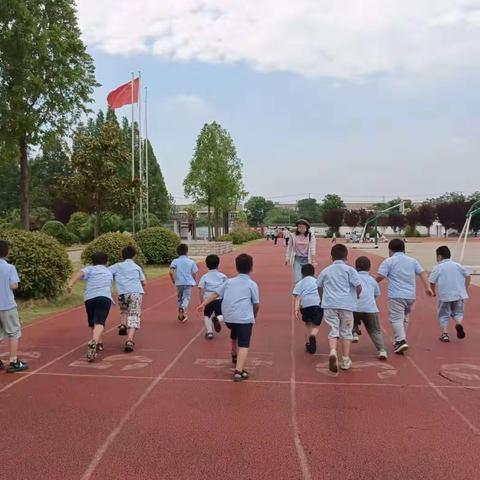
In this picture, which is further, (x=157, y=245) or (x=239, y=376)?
(x=157, y=245)

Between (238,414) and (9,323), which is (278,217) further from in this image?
(238,414)

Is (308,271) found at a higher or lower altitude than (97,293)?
higher

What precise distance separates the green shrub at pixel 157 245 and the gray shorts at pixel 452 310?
53.3ft

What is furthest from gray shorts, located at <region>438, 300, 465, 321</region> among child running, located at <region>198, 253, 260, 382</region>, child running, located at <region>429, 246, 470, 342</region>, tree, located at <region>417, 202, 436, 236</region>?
tree, located at <region>417, 202, 436, 236</region>

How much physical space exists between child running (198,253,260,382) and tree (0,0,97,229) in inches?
461

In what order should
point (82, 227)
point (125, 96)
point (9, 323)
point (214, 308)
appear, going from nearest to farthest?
1. point (9, 323)
2. point (214, 308)
3. point (125, 96)
4. point (82, 227)

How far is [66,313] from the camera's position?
11.5m

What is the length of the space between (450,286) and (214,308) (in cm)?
346

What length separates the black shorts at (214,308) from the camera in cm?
828

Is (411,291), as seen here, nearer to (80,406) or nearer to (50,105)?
(80,406)

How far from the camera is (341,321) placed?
673 cm

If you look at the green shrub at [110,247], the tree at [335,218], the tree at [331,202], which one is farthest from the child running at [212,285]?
the tree at [331,202]

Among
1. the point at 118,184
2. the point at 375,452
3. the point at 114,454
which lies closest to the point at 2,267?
the point at 114,454

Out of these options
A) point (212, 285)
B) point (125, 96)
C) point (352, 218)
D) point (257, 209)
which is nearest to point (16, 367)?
point (212, 285)
